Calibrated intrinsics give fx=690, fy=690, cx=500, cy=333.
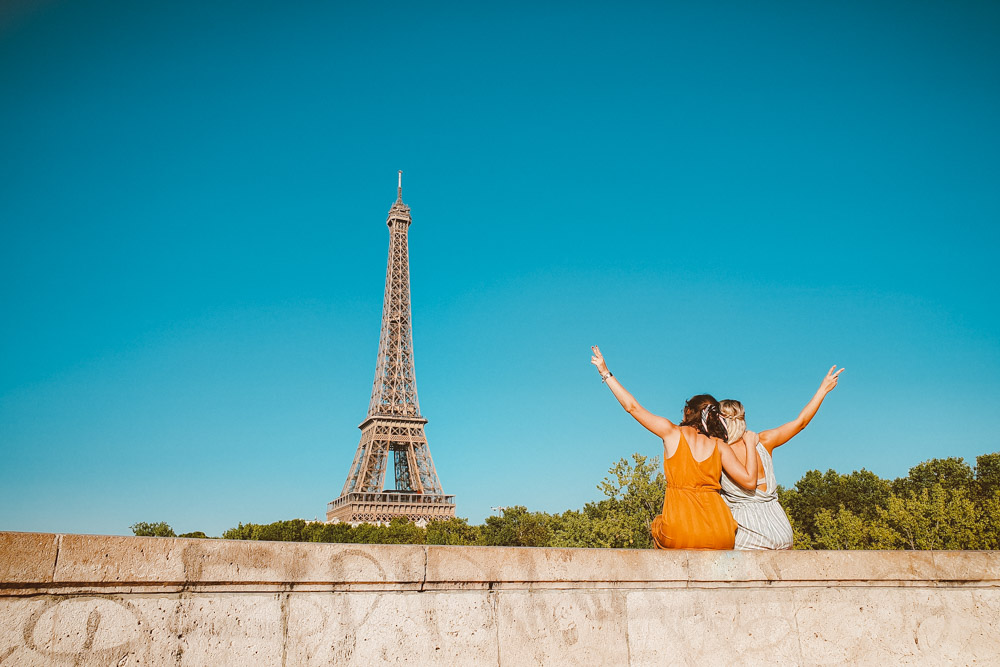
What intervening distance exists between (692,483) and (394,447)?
249 ft

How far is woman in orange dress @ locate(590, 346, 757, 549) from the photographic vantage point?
561cm

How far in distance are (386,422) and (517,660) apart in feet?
245

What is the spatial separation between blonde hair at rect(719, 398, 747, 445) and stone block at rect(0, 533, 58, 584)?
5.23 metres

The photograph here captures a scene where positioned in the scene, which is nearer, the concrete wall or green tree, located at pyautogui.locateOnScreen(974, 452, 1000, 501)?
the concrete wall

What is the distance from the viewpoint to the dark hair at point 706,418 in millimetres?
6176

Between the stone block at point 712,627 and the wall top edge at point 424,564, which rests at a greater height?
the wall top edge at point 424,564

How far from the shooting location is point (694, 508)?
5680mm

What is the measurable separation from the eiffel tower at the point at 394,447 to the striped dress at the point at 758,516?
70648 millimetres

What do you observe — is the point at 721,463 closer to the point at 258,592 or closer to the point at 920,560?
the point at 920,560

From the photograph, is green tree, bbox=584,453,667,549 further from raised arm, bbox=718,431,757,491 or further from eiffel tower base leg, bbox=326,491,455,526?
eiffel tower base leg, bbox=326,491,455,526

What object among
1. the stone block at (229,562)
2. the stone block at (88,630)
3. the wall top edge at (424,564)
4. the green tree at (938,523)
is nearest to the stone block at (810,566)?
the wall top edge at (424,564)

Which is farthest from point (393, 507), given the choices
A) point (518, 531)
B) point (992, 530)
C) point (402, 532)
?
point (992, 530)

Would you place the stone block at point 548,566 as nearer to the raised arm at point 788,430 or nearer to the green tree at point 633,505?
the raised arm at point 788,430

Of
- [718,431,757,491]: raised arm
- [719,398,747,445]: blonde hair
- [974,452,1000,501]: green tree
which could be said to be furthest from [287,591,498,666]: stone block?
[974,452,1000,501]: green tree
